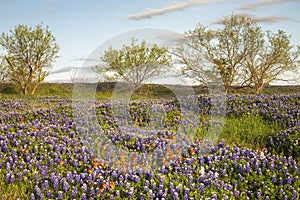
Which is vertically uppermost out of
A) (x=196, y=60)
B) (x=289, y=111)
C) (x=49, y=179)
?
(x=196, y=60)

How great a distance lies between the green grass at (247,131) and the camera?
987 centimetres

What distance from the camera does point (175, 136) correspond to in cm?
940

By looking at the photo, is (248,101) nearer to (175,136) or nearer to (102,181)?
(175,136)

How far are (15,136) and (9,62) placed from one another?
85.5 feet

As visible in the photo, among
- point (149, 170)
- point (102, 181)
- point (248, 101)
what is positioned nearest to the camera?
point (102, 181)

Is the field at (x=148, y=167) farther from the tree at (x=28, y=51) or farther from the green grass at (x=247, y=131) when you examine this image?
the tree at (x=28, y=51)

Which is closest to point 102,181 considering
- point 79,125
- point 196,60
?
point 79,125

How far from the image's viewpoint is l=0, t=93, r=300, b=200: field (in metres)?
6.07

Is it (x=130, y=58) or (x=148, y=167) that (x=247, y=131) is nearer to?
(x=148, y=167)

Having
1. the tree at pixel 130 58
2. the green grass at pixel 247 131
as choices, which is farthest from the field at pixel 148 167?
the tree at pixel 130 58

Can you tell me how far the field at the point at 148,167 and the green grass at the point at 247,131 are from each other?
32 millimetres

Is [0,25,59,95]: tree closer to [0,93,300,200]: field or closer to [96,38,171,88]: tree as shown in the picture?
[96,38,171,88]: tree

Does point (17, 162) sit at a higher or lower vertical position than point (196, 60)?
lower

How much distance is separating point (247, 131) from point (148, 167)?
15.2ft
